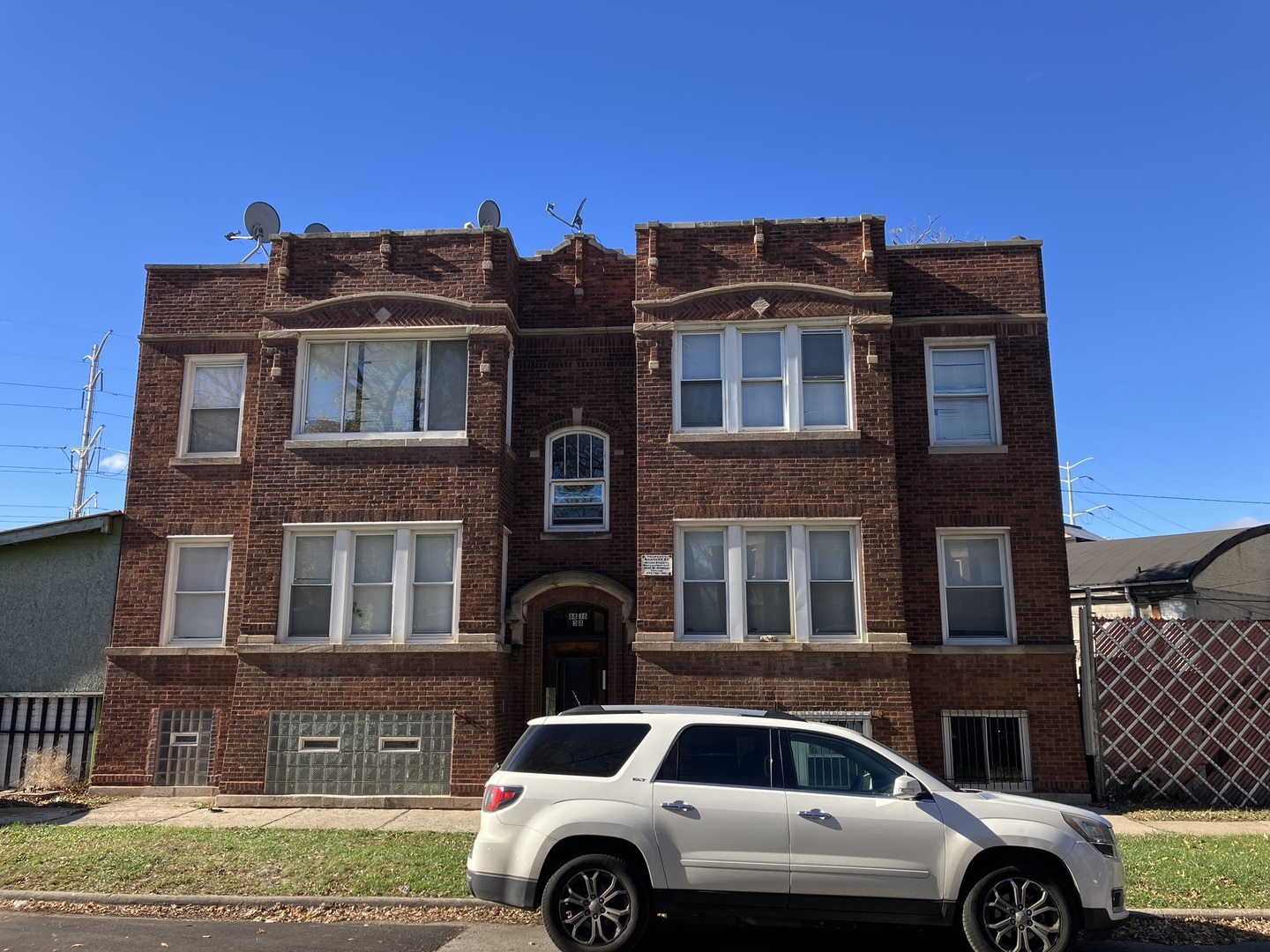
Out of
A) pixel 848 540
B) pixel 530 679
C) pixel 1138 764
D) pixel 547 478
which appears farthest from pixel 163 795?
pixel 1138 764

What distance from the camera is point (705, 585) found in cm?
1355

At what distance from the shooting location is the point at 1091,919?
6551mm

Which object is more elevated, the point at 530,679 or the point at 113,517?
the point at 113,517

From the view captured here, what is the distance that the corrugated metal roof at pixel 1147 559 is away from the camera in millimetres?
18516

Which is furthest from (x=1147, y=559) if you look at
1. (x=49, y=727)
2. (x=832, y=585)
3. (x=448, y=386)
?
(x=49, y=727)

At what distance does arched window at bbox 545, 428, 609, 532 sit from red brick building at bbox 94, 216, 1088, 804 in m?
0.04

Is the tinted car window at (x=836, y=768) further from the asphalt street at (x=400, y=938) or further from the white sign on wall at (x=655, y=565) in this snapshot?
the white sign on wall at (x=655, y=565)

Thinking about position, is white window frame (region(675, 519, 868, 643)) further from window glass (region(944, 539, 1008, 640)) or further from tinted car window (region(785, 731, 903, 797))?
tinted car window (region(785, 731, 903, 797))

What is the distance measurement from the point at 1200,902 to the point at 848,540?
6360 millimetres

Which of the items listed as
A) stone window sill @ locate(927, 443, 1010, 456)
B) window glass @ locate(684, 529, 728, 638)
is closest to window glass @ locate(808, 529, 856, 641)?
window glass @ locate(684, 529, 728, 638)

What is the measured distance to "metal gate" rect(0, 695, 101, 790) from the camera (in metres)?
14.2

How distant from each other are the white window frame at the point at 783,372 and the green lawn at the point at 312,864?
629 cm

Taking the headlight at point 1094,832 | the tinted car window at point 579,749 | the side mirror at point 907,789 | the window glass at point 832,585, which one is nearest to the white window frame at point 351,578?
the window glass at point 832,585

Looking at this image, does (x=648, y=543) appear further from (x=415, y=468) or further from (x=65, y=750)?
(x=65, y=750)
